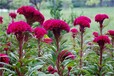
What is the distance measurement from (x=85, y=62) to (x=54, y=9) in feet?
9.42

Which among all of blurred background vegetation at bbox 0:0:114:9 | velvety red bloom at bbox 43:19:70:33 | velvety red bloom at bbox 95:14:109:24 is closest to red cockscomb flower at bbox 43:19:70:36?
velvety red bloom at bbox 43:19:70:33

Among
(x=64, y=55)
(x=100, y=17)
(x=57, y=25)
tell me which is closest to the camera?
(x=57, y=25)

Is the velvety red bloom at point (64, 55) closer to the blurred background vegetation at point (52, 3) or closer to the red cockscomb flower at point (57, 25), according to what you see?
the red cockscomb flower at point (57, 25)

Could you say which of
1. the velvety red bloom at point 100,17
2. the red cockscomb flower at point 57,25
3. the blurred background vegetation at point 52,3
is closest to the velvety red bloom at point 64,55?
the red cockscomb flower at point 57,25

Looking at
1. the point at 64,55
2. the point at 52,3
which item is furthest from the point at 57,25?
the point at 52,3

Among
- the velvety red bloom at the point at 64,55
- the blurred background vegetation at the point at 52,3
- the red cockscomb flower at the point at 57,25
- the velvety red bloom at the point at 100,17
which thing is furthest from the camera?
the blurred background vegetation at the point at 52,3

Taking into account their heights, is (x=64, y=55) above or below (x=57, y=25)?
below

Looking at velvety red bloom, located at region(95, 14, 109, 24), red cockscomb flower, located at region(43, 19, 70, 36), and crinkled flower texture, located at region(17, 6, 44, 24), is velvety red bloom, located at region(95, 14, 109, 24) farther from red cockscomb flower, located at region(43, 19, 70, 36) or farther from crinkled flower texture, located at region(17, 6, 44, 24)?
red cockscomb flower, located at region(43, 19, 70, 36)

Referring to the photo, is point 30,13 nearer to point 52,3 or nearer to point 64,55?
point 64,55

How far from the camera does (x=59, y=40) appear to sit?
1.17 meters

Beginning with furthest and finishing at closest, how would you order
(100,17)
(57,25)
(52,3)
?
(52,3) < (100,17) < (57,25)

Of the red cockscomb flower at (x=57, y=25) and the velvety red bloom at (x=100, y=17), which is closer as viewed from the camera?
the red cockscomb flower at (x=57, y=25)

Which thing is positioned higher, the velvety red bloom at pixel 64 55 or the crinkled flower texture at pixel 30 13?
the crinkled flower texture at pixel 30 13

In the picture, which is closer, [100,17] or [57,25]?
[57,25]
